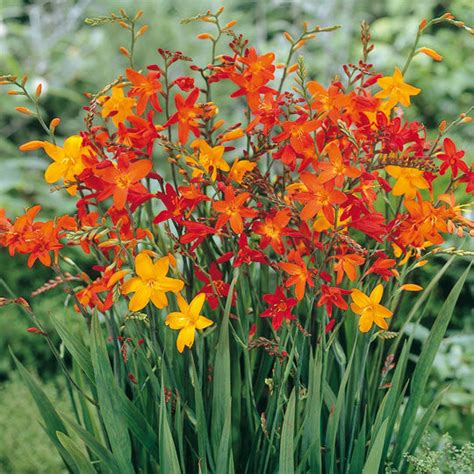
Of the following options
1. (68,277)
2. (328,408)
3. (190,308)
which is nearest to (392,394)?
(328,408)

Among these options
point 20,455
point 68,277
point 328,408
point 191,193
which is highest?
point 191,193

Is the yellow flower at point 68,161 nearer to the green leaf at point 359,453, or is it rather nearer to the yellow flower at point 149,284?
the yellow flower at point 149,284

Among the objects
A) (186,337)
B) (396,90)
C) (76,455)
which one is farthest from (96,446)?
(396,90)

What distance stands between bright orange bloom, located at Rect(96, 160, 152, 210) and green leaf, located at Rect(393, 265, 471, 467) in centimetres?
59

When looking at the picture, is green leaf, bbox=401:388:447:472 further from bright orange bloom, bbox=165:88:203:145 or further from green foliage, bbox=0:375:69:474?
green foliage, bbox=0:375:69:474

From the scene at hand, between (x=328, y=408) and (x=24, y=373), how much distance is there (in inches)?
21.4

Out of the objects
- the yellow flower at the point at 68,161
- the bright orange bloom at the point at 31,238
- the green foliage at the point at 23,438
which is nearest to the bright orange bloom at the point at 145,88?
the yellow flower at the point at 68,161

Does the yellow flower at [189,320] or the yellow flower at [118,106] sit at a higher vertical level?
the yellow flower at [118,106]

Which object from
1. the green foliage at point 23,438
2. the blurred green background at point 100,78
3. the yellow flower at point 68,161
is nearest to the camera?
the yellow flower at point 68,161

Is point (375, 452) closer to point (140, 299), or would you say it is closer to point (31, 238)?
point (140, 299)

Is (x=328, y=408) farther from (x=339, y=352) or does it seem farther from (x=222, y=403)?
(x=222, y=403)

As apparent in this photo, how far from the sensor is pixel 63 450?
130 cm

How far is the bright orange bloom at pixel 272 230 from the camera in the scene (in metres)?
1.09

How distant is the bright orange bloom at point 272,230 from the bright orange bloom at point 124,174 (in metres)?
0.20
